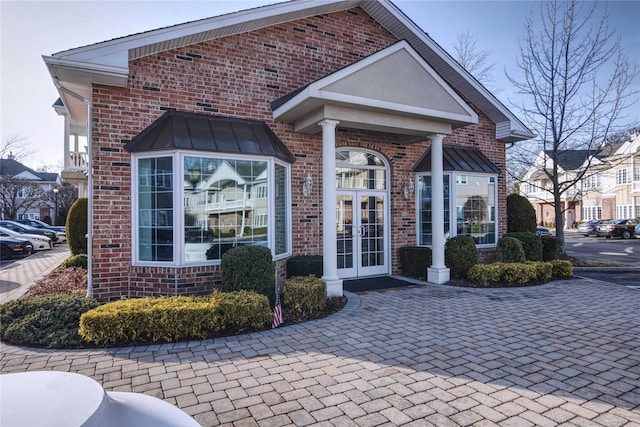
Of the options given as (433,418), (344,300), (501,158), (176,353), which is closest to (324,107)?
(344,300)

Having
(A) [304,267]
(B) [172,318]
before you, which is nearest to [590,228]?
(A) [304,267]

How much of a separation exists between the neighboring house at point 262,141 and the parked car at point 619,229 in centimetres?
2490

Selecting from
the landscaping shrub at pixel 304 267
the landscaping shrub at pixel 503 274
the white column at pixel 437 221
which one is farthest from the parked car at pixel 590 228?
the landscaping shrub at pixel 304 267

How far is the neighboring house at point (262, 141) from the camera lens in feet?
22.7

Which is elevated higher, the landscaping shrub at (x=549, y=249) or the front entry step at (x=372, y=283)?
the landscaping shrub at (x=549, y=249)

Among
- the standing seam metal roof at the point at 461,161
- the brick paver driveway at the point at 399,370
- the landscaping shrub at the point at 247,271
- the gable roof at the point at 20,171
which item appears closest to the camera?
the brick paver driveway at the point at 399,370

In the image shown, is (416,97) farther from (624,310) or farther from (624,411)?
(624,411)

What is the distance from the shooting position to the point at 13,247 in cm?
1616

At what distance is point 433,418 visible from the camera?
3.24 m

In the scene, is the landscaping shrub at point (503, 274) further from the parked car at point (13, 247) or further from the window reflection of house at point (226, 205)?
the parked car at point (13, 247)

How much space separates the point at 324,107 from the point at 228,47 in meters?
2.52

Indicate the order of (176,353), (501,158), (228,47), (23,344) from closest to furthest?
(176,353) → (23,344) → (228,47) → (501,158)

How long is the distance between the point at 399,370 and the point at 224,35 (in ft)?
23.6

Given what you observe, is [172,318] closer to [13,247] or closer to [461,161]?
[461,161]
